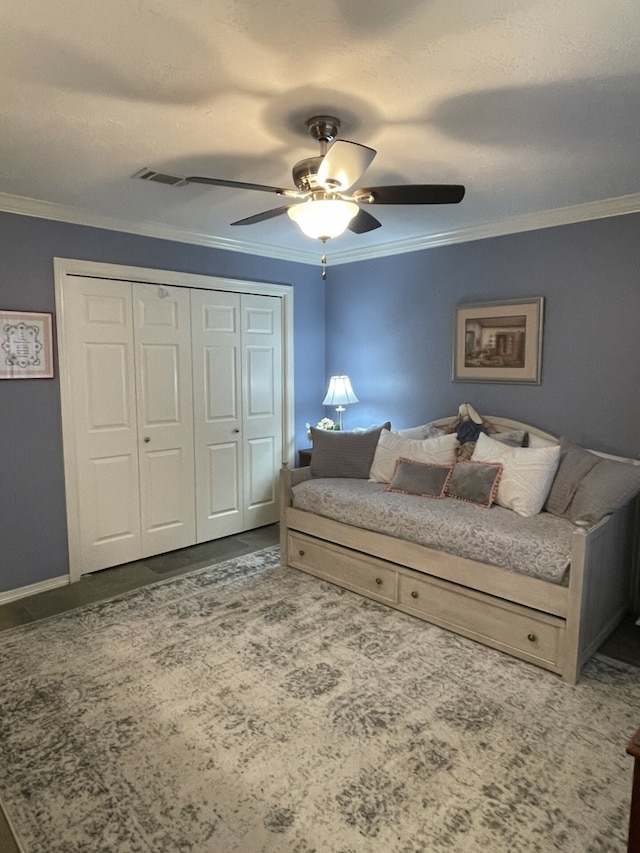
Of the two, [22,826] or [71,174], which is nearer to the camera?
[22,826]

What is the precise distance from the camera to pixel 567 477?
3025 millimetres

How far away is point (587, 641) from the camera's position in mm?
2592

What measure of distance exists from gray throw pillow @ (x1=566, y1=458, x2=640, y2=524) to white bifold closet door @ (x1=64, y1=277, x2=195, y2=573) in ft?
9.04

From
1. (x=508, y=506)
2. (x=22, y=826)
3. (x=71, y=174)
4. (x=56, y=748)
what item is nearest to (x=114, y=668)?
(x=56, y=748)

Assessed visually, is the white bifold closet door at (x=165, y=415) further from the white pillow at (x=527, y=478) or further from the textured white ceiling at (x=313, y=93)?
the white pillow at (x=527, y=478)

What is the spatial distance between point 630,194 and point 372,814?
3341 mm

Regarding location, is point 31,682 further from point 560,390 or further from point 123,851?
point 560,390

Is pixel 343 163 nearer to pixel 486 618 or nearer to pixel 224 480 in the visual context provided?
pixel 486 618

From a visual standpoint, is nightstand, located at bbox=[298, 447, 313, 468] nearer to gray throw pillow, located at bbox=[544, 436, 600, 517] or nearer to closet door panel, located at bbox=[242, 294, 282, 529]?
closet door panel, located at bbox=[242, 294, 282, 529]

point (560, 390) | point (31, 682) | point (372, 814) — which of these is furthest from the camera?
point (560, 390)

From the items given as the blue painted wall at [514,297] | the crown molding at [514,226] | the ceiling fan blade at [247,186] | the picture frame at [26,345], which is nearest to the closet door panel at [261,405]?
the blue painted wall at [514,297]

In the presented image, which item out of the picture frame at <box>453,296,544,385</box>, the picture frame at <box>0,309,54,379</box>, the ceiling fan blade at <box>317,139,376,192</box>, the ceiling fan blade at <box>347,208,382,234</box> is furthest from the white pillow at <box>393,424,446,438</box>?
the picture frame at <box>0,309,54,379</box>

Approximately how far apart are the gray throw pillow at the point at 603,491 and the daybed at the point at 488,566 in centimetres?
3

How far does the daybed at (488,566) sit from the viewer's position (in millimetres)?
2504
